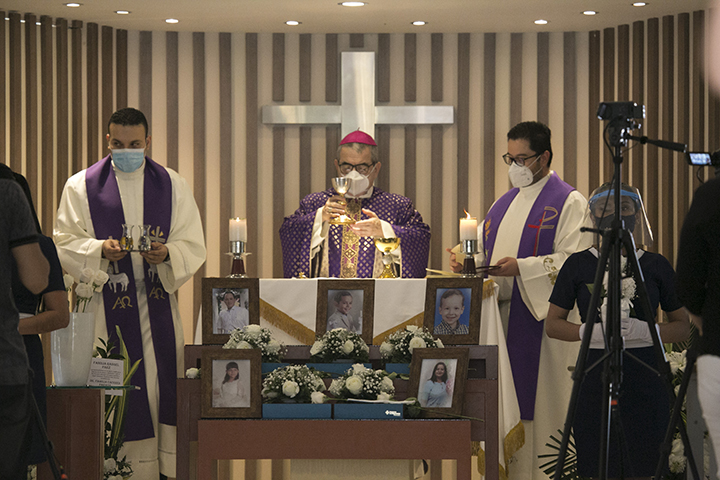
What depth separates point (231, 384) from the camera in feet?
10.3

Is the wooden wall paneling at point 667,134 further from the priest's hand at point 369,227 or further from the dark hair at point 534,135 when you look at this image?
the priest's hand at point 369,227

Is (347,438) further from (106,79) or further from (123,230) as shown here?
(106,79)

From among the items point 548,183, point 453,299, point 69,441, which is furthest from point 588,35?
point 69,441

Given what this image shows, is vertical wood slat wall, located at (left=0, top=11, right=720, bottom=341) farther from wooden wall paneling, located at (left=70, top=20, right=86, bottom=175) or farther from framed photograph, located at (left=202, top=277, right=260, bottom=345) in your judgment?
framed photograph, located at (left=202, top=277, right=260, bottom=345)

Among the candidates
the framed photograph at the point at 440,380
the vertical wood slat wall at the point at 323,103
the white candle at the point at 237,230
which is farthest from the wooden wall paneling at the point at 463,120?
the framed photograph at the point at 440,380

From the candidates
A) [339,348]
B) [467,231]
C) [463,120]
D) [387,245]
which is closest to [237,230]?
[387,245]

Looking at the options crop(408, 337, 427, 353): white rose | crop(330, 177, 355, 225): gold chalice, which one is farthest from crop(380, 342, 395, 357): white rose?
crop(330, 177, 355, 225): gold chalice

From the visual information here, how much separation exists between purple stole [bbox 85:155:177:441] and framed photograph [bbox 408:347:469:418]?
1.88 metres

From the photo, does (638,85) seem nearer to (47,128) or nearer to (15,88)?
(47,128)

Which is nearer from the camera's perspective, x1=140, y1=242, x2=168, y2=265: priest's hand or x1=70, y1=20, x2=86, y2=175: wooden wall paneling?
x1=140, y1=242, x2=168, y2=265: priest's hand

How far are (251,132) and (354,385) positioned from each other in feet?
10.2

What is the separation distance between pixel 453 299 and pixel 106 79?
3.10m

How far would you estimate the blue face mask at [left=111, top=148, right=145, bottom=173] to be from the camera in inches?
→ 186

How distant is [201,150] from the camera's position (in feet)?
19.5
